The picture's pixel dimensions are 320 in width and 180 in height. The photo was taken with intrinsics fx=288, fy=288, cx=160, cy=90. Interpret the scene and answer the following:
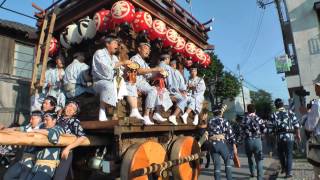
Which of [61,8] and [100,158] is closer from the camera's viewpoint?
[100,158]

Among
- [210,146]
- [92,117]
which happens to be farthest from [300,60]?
[92,117]

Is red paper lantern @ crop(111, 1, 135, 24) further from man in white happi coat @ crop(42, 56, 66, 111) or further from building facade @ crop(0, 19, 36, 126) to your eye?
building facade @ crop(0, 19, 36, 126)

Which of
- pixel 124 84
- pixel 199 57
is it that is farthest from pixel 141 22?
pixel 199 57

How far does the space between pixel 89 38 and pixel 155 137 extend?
2.62 metres

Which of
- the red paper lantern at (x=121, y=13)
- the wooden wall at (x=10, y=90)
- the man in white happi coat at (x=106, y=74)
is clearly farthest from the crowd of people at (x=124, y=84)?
the wooden wall at (x=10, y=90)

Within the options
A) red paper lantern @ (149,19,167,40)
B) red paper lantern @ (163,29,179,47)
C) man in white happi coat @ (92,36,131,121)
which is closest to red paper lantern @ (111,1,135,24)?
man in white happi coat @ (92,36,131,121)

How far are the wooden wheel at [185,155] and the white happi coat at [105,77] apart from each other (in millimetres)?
1498

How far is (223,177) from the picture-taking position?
316 inches

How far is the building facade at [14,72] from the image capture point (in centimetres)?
981

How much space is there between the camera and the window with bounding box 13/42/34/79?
34.4 ft

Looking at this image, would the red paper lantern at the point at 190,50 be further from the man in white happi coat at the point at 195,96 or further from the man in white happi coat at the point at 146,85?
the man in white happi coat at the point at 146,85

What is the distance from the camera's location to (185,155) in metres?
5.45

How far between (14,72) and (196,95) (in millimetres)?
6863

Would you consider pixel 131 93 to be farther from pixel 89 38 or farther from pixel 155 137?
pixel 89 38
